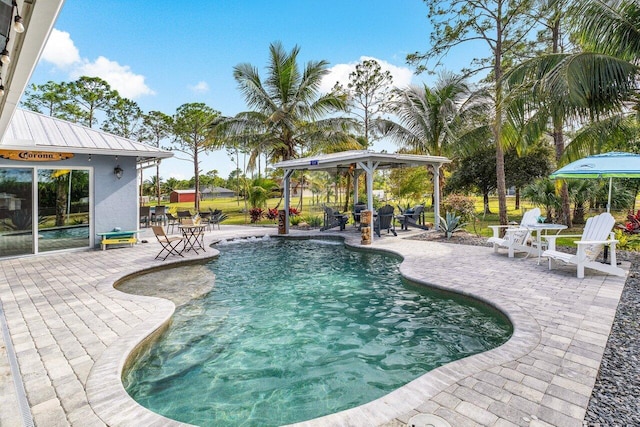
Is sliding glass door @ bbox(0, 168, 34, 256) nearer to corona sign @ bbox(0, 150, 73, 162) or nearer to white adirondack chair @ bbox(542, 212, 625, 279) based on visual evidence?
corona sign @ bbox(0, 150, 73, 162)

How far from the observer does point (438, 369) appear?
10.7ft

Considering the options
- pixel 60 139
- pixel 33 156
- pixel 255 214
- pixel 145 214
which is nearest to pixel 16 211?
pixel 33 156

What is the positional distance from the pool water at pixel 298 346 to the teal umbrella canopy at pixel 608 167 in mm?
3870

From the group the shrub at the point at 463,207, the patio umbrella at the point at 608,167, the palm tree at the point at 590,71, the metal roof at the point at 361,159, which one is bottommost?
the shrub at the point at 463,207

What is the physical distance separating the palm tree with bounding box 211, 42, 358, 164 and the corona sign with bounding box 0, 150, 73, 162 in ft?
28.4

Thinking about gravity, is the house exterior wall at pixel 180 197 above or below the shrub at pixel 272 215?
above

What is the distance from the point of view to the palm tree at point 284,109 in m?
17.6

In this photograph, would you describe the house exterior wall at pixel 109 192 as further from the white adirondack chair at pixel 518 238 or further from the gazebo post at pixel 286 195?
the white adirondack chair at pixel 518 238

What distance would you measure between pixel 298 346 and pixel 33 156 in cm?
941

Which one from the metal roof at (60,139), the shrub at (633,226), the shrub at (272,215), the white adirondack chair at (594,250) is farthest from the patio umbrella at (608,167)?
the shrub at (272,215)

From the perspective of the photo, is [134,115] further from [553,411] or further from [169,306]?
[553,411]

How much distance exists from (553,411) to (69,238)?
1179cm

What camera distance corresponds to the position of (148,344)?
420cm

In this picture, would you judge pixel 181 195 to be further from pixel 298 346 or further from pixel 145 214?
Answer: pixel 298 346
